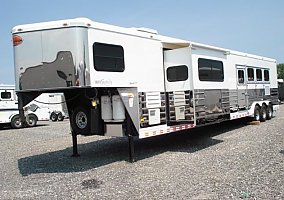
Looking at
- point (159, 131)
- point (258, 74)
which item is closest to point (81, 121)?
point (159, 131)

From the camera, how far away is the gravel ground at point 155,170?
609cm

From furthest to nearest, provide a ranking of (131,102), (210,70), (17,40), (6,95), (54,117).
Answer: (54,117)
(6,95)
(210,70)
(131,102)
(17,40)

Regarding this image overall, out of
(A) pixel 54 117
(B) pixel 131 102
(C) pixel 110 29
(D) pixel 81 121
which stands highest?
(C) pixel 110 29

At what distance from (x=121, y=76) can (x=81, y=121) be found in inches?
72.7

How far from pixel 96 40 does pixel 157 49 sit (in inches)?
96.4

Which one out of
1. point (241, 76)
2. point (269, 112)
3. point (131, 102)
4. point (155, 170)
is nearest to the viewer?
point (155, 170)

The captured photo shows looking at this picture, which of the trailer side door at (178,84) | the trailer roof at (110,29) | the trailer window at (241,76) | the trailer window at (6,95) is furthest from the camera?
the trailer window at (6,95)

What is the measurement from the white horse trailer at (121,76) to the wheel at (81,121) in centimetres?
3

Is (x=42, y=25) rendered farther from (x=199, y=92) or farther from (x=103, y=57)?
(x=199, y=92)

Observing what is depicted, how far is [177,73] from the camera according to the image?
1034 cm

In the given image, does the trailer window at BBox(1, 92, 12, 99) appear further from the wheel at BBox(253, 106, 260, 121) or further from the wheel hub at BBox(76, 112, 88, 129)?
the wheel at BBox(253, 106, 260, 121)

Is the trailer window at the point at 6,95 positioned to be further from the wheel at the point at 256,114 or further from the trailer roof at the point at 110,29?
the wheel at the point at 256,114

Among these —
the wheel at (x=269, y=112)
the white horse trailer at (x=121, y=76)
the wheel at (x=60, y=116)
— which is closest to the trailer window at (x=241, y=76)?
the white horse trailer at (x=121, y=76)

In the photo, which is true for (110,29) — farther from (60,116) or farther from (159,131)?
(60,116)
